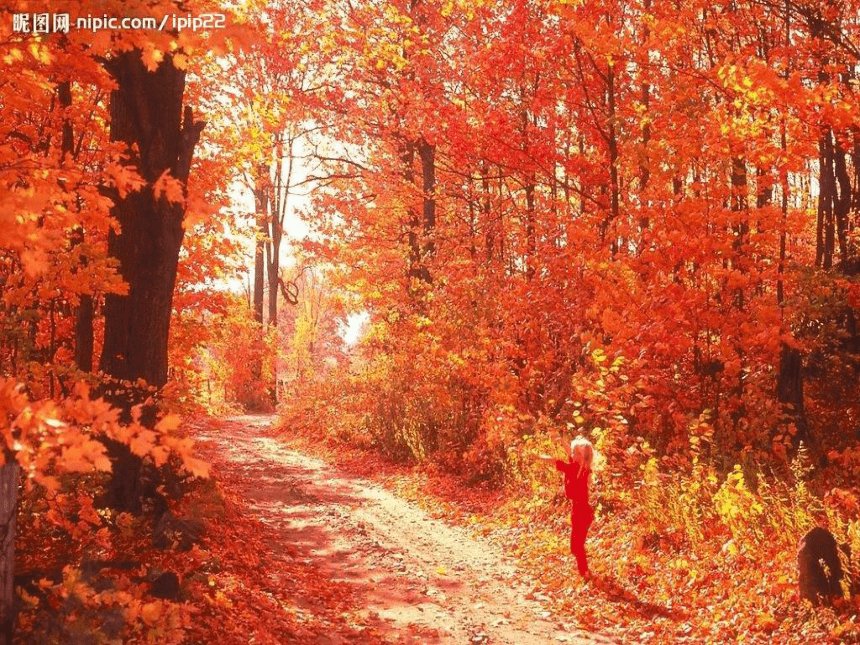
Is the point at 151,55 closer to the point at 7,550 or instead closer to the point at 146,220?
the point at 7,550

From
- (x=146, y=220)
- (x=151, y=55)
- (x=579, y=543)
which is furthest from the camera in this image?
(x=579, y=543)

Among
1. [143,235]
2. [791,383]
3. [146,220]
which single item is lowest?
[791,383]

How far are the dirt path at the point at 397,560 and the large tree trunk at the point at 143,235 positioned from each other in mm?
2987

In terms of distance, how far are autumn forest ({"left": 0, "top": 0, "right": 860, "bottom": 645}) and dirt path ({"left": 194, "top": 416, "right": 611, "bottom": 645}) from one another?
0.06 meters

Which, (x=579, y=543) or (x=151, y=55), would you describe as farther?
(x=579, y=543)

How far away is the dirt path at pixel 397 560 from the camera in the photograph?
772 centimetres

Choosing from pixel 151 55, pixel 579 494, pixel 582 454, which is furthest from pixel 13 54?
pixel 579 494

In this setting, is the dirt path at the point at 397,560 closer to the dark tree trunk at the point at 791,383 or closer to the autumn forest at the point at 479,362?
the autumn forest at the point at 479,362

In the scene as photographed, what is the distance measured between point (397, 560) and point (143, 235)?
5146 millimetres

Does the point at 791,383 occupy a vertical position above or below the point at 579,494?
above

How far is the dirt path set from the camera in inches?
304

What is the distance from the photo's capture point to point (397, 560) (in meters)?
10.0

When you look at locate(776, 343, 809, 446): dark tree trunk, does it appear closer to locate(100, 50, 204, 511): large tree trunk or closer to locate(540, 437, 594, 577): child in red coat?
locate(540, 437, 594, 577): child in red coat

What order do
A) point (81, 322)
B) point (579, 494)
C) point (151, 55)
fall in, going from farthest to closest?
point (81, 322)
point (579, 494)
point (151, 55)
